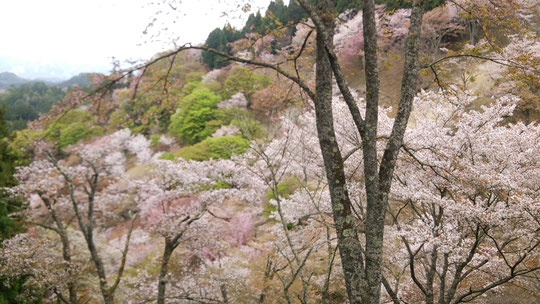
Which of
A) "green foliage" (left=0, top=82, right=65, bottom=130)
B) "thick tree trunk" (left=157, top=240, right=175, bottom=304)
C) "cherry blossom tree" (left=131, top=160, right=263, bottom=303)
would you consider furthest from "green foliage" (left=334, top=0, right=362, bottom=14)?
"green foliage" (left=0, top=82, right=65, bottom=130)

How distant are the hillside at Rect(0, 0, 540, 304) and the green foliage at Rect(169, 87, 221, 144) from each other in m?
2.40

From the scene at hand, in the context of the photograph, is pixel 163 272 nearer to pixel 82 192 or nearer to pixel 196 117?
pixel 82 192

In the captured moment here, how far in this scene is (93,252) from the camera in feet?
21.1

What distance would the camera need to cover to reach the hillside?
8.16 ft

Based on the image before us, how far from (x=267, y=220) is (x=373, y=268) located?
38.3ft

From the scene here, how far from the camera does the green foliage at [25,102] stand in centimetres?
4808

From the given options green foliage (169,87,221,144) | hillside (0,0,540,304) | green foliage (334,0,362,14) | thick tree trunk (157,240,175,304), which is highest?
green foliage (334,0,362,14)

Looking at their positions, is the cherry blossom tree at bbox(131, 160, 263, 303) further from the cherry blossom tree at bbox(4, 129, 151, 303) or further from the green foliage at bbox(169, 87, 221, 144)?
the green foliage at bbox(169, 87, 221, 144)

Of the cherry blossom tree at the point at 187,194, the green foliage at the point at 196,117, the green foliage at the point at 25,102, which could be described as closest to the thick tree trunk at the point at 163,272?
the cherry blossom tree at the point at 187,194

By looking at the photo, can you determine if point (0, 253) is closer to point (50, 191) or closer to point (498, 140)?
point (50, 191)

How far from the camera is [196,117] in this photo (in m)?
23.5

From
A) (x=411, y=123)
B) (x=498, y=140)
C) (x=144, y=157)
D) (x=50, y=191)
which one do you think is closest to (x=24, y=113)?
(x=144, y=157)

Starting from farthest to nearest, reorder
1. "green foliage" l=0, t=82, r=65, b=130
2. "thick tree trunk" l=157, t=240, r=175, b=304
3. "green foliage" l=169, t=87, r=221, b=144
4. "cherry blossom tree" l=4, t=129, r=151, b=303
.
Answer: "green foliage" l=0, t=82, r=65, b=130, "green foliage" l=169, t=87, r=221, b=144, "thick tree trunk" l=157, t=240, r=175, b=304, "cherry blossom tree" l=4, t=129, r=151, b=303

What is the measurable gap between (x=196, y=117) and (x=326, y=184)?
68.1 feet
